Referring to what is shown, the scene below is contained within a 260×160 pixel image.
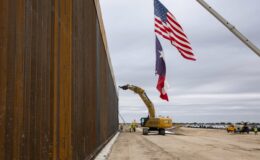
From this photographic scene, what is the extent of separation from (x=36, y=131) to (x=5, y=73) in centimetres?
152

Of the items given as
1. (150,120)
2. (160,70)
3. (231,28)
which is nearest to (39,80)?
(231,28)

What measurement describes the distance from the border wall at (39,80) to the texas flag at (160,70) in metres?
9.83

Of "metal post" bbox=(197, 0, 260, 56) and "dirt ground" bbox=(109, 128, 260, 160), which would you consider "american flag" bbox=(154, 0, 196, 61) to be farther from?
"dirt ground" bbox=(109, 128, 260, 160)

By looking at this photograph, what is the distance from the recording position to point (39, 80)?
6102 millimetres

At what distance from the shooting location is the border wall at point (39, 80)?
183 inches

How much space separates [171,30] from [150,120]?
30.3 m

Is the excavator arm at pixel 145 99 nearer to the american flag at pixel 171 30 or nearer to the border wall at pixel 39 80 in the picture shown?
the american flag at pixel 171 30

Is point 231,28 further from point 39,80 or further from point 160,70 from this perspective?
point 39,80

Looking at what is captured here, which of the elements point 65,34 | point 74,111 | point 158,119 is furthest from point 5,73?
point 158,119

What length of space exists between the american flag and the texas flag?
234 cm

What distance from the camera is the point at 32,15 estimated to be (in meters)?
5.64

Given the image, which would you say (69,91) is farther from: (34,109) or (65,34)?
(34,109)

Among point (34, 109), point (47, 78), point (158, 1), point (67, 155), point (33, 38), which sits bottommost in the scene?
point (67, 155)

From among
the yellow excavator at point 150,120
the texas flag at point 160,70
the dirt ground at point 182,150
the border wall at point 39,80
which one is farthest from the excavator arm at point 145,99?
the border wall at point 39,80
